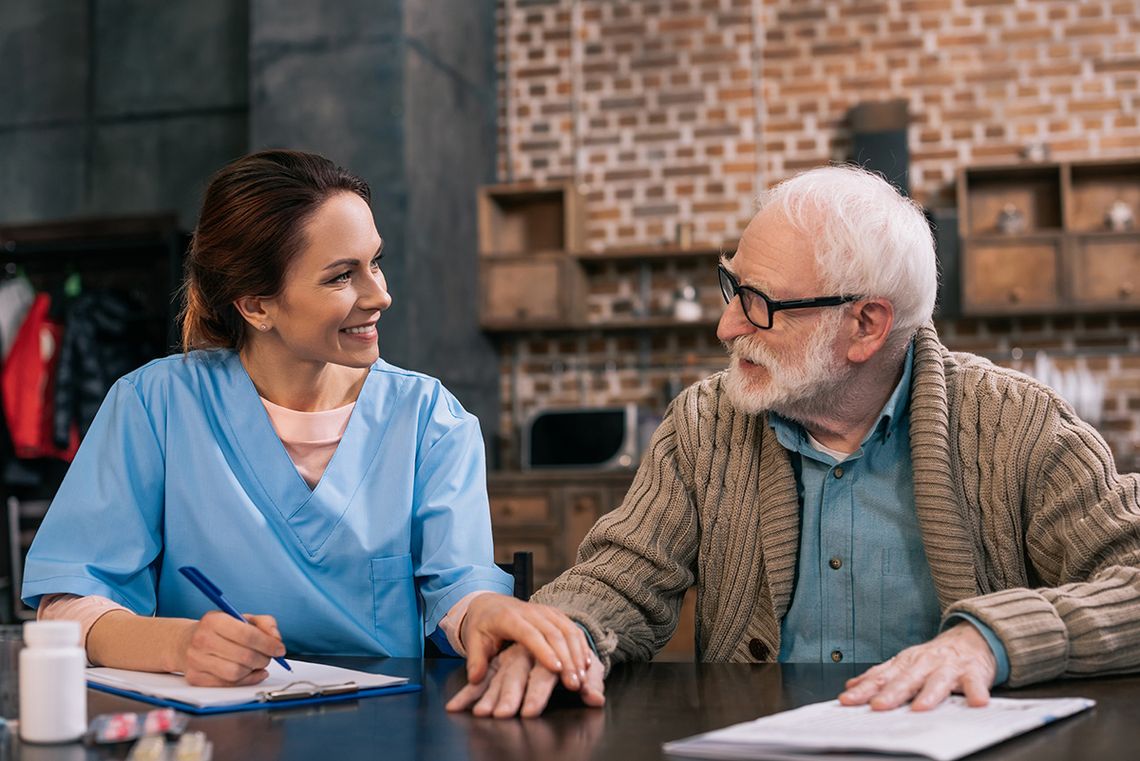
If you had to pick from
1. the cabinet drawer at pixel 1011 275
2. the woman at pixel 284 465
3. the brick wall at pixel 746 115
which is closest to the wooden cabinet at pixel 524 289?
the brick wall at pixel 746 115

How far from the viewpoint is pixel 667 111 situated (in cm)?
610

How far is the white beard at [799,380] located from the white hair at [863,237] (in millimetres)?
66

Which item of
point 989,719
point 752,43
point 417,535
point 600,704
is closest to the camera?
point 989,719

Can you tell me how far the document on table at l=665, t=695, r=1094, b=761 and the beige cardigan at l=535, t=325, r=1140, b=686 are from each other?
0.27 meters

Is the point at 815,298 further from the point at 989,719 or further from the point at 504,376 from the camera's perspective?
the point at 504,376

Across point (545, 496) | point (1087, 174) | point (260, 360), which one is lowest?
point (545, 496)

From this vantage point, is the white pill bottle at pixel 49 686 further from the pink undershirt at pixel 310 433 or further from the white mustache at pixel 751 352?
the white mustache at pixel 751 352

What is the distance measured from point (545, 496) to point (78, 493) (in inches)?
141

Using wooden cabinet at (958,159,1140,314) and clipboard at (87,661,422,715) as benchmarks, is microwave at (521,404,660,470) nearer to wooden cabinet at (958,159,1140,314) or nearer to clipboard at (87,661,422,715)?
wooden cabinet at (958,159,1140,314)

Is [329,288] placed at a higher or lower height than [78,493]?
Result: higher

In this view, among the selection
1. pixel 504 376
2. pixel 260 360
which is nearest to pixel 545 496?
pixel 504 376

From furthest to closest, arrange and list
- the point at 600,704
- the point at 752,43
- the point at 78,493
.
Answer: the point at 752,43
the point at 78,493
the point at 600,704

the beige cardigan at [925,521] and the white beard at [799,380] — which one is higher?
the white beard at [799,380]

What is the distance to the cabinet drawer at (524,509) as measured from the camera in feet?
17.5
